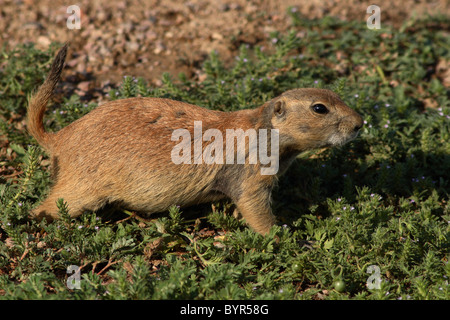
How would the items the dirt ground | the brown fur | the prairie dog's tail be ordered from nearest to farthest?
1. the brown fur
2. the prairie dog's tail
3. the dirt ground

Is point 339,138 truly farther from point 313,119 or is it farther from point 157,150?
point 157,150

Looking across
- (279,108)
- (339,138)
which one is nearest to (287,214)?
(339,138)

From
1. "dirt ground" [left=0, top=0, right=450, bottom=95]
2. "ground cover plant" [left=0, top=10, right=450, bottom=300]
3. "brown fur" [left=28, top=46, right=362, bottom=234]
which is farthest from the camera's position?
"dirt ground" [left=0, top=0, right=450, bottom=95]

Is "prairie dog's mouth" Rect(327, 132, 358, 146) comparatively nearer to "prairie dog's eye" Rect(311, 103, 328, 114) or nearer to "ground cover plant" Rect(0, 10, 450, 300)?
"prairie dog's eye" Rect(311, 103, 328, 114)

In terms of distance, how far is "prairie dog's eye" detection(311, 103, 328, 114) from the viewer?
4.85 m

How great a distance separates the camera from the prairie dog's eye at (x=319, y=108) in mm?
4850

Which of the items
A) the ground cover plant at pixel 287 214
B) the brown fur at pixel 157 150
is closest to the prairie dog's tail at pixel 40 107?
the brown fur at pixel 157 150

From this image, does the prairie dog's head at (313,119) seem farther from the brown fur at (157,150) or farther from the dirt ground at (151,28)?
the dirt ground at (151,28)

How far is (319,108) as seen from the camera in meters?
4.85

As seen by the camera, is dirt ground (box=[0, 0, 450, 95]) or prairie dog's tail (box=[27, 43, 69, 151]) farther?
dirt ground (box=[0, 0, 450, 95])

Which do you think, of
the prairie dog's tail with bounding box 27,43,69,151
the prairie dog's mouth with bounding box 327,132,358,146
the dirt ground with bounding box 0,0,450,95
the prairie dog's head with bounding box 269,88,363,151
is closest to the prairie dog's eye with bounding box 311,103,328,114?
the prairie dog's head with bounding box 269,88,363,151

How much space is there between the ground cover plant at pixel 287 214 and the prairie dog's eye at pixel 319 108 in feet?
3.23

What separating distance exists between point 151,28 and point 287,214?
13.0ft

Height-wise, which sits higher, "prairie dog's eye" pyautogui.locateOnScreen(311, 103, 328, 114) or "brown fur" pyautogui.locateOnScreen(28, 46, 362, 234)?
"prairie dog's eye" pyautogui.locateOnScreen(311, 103, 328, 114)
